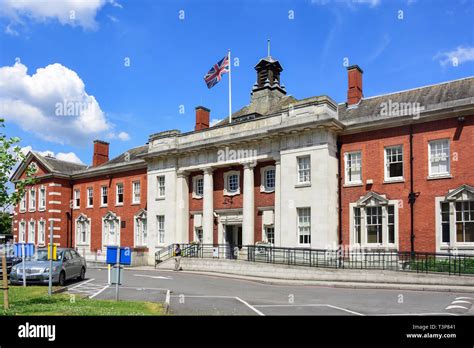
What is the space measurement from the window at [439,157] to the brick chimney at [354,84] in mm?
7118

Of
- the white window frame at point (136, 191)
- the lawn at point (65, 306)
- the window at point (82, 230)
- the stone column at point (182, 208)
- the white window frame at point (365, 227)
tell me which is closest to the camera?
the lawn at point (65, 306)

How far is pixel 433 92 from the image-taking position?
26719mm

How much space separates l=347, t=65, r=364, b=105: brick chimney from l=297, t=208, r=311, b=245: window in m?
8.03

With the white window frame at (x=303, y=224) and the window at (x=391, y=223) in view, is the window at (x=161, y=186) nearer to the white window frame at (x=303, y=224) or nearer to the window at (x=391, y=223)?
the white window frame at (x=303, y=224)

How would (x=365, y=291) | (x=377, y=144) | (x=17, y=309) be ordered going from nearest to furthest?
(x=17, y=309)
(x=365, y=291)
(x=377, y=144)

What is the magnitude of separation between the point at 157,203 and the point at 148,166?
122 inches

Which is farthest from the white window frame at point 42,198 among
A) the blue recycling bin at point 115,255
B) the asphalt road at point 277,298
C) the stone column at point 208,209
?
the blue recycling bin at point 115,255

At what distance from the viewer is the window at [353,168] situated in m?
26.6

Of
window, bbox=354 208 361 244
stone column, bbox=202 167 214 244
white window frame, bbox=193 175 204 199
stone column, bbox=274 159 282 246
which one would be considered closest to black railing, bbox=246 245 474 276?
window, bbox=354 208 361 244

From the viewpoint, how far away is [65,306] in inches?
465

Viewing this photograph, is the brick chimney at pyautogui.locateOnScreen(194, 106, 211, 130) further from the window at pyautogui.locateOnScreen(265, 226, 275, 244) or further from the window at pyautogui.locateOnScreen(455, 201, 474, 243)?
the window at pyautogui.locateOnScreen(455, 201, 474, 243)

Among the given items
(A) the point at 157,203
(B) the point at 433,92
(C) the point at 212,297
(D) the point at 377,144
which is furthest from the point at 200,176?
(C) the point at 212,297

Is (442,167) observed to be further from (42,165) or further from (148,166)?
(42,165)

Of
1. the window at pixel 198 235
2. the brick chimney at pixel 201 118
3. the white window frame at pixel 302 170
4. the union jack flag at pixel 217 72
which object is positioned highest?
the union jack flag at pixel 217 72
